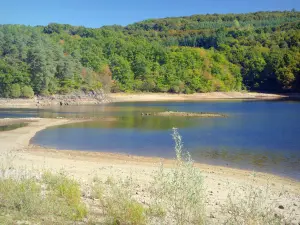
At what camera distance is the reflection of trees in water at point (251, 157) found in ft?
63.7

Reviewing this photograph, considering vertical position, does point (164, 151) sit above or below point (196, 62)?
below

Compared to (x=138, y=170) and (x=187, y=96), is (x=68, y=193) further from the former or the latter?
(x=187, y=96)

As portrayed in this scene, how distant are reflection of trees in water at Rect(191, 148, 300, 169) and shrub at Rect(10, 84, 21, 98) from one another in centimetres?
5174

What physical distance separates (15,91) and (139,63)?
4131cm

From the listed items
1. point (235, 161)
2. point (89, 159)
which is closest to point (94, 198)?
point (89, 159)

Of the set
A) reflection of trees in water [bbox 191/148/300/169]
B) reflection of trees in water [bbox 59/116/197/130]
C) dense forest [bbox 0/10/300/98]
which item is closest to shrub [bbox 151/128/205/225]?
reflection of trees in water [bbox 191/148/300/169]

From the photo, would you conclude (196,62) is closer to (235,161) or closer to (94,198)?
(235,161)

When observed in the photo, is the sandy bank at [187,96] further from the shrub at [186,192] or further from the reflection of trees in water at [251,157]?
the shrub at [186,192]

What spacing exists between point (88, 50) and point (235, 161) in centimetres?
8719

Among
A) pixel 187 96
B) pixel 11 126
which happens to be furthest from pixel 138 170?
pixel 187 96

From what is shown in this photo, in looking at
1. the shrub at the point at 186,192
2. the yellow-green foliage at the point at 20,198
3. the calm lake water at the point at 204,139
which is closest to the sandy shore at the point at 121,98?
the calm lake water at the point at 204,139

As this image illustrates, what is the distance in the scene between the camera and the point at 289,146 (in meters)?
24.9

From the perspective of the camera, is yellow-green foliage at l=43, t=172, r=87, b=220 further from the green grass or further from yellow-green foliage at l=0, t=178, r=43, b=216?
yellow-green foliage at l=0, t=178, r=43, b=216

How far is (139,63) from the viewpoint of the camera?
338 feet
